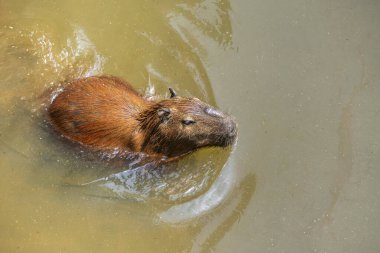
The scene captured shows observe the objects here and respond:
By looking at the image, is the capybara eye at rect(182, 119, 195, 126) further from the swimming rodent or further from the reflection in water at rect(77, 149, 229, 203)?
the reflection in water at rect(77, 149, 229, 203)

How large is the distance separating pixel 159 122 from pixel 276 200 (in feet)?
4.58

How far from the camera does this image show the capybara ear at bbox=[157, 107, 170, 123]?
462cm

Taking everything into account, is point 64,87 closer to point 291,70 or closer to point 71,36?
point 71,36

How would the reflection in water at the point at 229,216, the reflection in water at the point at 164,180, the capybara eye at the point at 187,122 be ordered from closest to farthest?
the capybara eye at the point at 187,122 < the reflection in water at the point at 229,216 < the reflection in water at the point at 164,180

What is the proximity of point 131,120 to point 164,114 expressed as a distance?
1.23 ft

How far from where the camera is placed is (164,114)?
466cm

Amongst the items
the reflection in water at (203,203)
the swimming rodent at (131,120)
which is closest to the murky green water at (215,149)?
the reflection in water at (203,203)

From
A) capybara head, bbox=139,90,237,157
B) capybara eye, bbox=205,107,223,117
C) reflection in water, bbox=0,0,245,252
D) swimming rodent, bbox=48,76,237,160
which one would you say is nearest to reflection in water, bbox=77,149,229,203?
reflection in water, bbox=0,0,245,252

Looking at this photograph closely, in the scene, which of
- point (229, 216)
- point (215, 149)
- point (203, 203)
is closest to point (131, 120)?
point (215, 149)

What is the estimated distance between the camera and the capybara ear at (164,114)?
4622mm

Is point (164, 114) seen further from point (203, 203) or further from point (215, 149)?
point (203, 203)

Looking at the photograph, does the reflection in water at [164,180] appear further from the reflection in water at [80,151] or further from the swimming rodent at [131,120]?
the swimming rodent at [131,120]

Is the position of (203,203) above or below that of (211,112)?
below

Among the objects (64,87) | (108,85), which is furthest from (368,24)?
(64,87)
